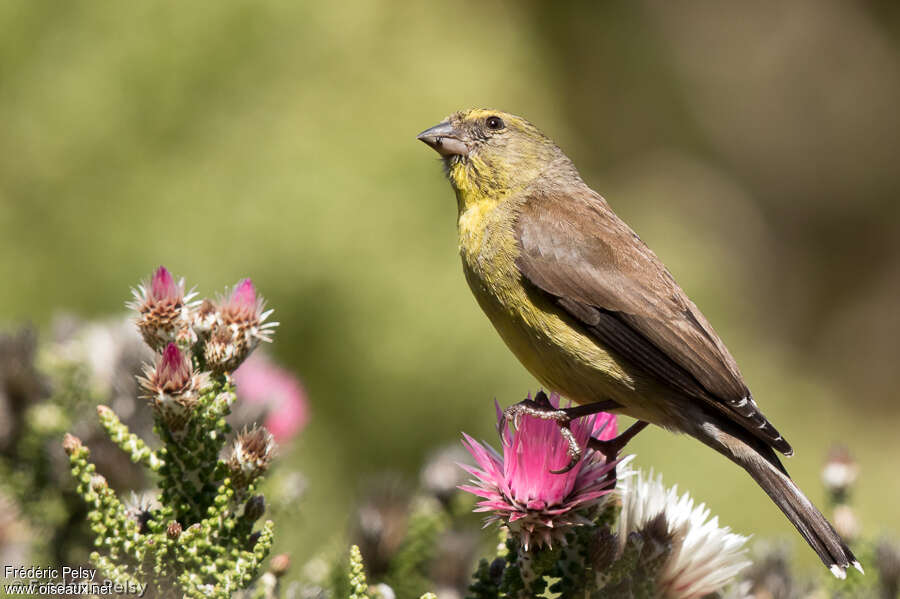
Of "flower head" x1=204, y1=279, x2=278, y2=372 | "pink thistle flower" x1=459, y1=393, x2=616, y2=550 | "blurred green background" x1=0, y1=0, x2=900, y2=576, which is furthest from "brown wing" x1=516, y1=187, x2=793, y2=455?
"blurred green background" x1=0, y1=0, x2=900, y2=576

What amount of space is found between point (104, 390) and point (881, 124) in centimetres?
824

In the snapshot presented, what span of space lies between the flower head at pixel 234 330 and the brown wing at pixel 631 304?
0.96 metres

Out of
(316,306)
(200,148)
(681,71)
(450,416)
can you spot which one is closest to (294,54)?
(200,148)

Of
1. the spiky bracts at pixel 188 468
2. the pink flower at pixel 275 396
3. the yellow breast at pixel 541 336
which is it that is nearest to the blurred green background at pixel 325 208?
the pink flower at pixel 275 396

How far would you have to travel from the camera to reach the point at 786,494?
2361 mm

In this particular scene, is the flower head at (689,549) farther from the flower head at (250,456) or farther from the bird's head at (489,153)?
the bird's head at (489,153)

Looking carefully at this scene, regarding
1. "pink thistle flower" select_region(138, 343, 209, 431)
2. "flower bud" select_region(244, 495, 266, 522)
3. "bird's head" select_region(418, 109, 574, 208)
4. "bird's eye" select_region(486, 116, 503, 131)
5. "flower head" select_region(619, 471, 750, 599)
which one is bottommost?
"flower head" select_region(619, 471, 750, 599)

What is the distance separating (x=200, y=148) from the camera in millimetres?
5570

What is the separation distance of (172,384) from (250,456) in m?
0.18

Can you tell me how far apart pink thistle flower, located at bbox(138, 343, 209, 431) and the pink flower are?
2.77ft

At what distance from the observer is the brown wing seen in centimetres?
254

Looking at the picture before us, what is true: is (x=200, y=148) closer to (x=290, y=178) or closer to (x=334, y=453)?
(x=290, y=178)

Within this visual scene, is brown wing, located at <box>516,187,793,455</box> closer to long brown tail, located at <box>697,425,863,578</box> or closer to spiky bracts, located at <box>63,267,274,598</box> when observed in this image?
long brown tail, located at <box>697,425,863,578</box>

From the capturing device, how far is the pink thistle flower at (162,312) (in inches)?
72.4
